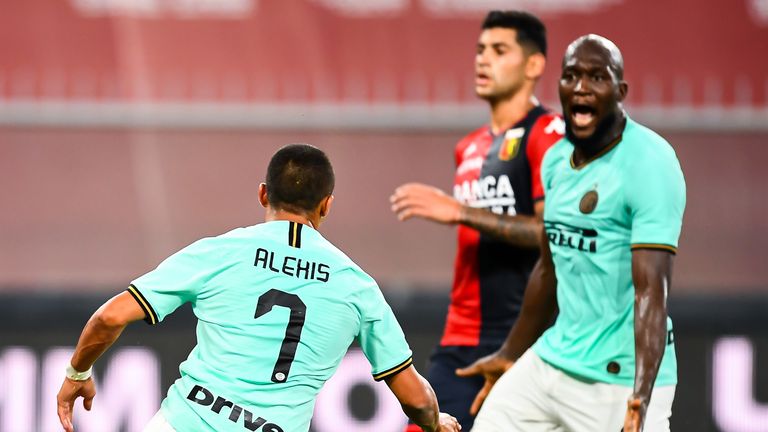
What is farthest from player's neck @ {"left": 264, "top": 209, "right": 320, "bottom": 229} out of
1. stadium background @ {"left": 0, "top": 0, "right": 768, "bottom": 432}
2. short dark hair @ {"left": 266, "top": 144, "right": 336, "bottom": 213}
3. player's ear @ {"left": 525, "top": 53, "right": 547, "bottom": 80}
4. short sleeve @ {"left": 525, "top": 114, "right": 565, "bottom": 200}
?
stadium background @ {"left": 0, "top": 0, "right": 768, "bottom": 432}

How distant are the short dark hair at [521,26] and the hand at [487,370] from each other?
1.49m

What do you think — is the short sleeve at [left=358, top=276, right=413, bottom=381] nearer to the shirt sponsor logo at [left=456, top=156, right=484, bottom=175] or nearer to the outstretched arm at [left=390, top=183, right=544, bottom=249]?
the outstretched arm at [left=390, top=183, right=544, bottom=249]

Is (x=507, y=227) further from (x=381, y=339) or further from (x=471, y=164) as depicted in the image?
(x=381, y=339)

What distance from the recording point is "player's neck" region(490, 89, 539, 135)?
5910 millimetres

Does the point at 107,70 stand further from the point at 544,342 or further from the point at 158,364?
the point at 544,342

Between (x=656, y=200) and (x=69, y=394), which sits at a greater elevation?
(x=656, y=200)

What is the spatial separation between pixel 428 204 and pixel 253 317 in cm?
170

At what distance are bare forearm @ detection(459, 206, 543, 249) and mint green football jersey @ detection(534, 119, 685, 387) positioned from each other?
2.11 feet

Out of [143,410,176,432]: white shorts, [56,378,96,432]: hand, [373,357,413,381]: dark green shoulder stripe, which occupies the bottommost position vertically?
[143,410,176,432]: white shorts

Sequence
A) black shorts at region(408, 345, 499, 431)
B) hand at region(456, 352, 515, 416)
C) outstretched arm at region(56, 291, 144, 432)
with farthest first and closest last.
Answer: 1. black shorts at region(408, 345, 499, 431)
2. hand at region(456, 352, 515, 416)
3. outstretched arm at region(56, 291, 144, 432)

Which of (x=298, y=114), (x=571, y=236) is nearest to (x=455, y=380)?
(x=571, y=236)

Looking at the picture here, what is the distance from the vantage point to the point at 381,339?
4.05m

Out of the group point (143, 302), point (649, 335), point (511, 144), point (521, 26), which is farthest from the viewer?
point (521, 26)

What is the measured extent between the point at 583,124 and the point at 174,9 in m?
5.25
